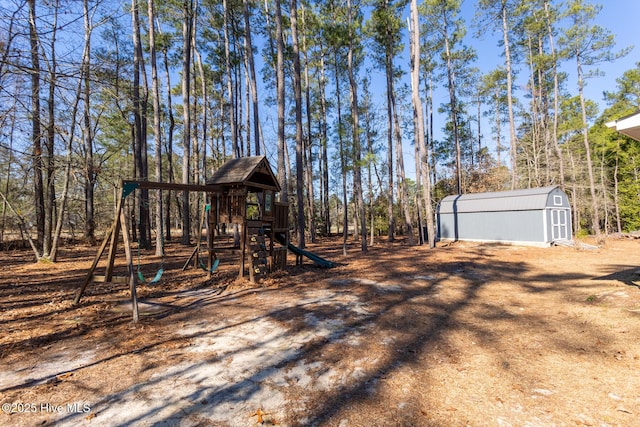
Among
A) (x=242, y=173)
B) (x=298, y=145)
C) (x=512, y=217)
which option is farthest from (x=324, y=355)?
(x=512, y=217)

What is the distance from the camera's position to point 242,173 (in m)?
8.29

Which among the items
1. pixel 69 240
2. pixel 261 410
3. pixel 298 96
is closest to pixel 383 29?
pixel 298 96

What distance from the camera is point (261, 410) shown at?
272cm

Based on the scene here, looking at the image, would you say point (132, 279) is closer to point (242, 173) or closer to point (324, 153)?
point (242, 173)

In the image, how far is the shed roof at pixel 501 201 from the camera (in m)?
16.4

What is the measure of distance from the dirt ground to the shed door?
1029cm

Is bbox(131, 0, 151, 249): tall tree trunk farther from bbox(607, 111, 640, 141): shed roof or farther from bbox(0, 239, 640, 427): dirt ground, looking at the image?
bbox(607, 111, 640, 141): shed roof

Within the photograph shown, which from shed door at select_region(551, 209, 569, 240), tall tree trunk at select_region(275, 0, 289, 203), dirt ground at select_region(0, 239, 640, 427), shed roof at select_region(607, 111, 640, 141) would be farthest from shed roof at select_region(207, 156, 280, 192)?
shed door at select_region(551, 209, 569, 240)

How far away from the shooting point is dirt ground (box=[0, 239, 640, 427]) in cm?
272

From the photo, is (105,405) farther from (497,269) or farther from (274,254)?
(497,269)

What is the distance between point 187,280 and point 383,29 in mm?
18862

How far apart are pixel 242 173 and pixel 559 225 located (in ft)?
60.7

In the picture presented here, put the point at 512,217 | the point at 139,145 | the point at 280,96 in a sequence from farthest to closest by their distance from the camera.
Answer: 1. the point at 512,217
2. the point at 139,145
3. the point at 280,96

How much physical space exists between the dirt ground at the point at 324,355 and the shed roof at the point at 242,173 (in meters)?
2.94
